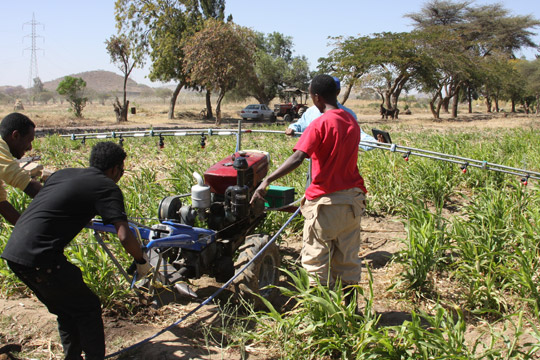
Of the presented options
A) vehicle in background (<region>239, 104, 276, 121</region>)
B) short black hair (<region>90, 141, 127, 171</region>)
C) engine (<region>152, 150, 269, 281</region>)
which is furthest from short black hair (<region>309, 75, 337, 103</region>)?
vehicle in background (<region>239, 104, 276, 121</region>)

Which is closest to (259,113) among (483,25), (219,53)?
(219,53)

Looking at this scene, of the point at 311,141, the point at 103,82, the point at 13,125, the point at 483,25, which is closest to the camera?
the point at 311,141

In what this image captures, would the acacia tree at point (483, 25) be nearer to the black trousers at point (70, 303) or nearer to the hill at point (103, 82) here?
the black trousers at point (70, 303)

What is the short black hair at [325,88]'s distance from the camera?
3.35 meters

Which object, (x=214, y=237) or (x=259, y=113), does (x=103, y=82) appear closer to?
(x=259, y=113)

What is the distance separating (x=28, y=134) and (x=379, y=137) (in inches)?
133

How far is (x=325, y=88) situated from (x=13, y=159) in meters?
2.39

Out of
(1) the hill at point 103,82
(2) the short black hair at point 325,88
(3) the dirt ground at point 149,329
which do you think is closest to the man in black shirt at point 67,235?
(3) the dirt ground at point 149,329

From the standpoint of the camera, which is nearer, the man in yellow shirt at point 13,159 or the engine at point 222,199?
the man in yellow shirt at point 13,159

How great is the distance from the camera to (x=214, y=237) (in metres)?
3.71

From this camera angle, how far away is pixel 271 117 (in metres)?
30.0

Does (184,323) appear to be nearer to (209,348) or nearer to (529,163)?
(209,348)

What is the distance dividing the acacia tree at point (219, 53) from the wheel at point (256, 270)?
21215 millimetres

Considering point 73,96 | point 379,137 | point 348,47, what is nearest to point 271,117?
point 348,47
